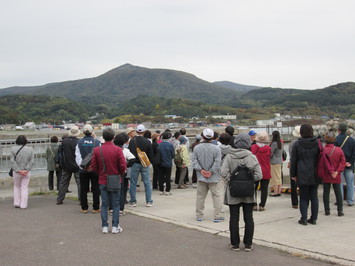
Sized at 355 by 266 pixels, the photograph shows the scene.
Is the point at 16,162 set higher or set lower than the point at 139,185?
higher

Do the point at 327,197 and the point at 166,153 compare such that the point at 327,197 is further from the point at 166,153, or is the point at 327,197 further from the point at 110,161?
the point at 166,153

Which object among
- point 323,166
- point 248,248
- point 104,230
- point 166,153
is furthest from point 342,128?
point 104,230

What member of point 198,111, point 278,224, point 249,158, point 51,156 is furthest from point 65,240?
point 198,111

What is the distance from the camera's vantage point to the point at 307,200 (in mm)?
7211

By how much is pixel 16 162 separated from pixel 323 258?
262 inches

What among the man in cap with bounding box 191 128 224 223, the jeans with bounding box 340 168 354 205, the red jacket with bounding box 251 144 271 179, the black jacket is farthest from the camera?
the jeans with bounding box 340 168 354 205

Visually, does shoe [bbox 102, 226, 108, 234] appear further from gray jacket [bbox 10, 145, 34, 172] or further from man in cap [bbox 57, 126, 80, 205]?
gray jacket [bbox 10, 145, 34, 172]

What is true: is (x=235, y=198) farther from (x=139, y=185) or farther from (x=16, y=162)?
(x=139, y=185)

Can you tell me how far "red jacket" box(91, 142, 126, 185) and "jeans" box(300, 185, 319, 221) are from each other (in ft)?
10.4

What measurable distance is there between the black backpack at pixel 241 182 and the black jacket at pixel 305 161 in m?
1.66

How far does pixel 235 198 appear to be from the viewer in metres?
5.89

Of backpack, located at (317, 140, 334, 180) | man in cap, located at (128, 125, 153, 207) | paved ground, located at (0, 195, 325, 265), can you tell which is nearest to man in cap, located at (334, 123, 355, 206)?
backpack, located at (317, 140, 334, 180)

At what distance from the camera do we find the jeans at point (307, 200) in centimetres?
712

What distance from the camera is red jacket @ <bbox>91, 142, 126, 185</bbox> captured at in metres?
6.84
